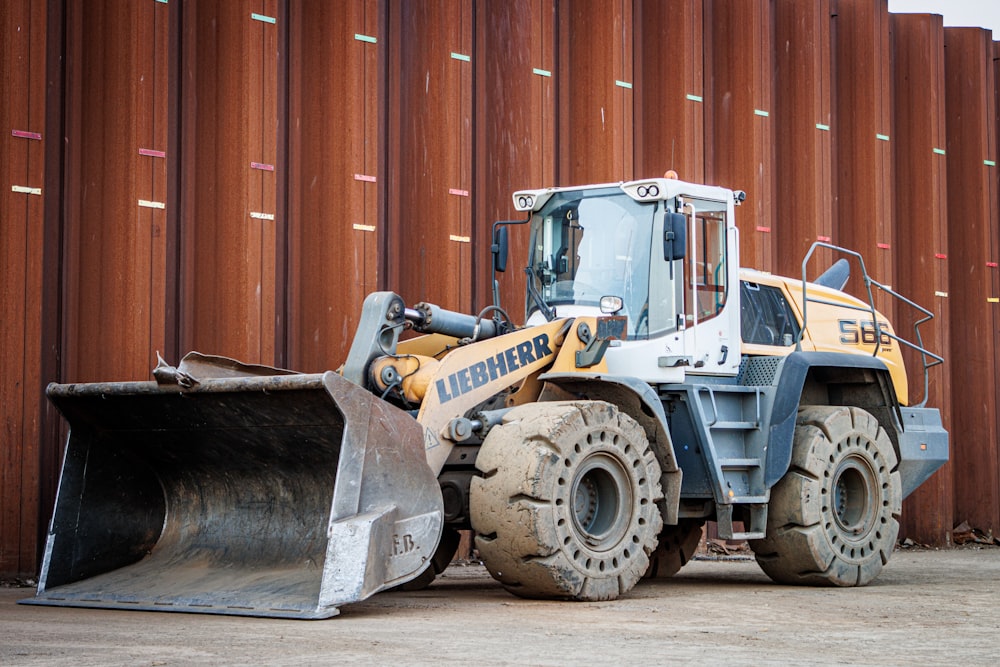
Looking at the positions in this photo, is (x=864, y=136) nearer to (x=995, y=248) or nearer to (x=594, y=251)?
(x=995, y=248)

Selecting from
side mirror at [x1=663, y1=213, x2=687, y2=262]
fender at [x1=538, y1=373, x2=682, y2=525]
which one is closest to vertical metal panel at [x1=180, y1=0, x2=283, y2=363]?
fender at [x1=538, y1=373, x2=682, y2=525]

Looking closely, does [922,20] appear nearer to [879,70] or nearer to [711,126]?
[879,70]

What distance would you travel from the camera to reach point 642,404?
10.6 meters

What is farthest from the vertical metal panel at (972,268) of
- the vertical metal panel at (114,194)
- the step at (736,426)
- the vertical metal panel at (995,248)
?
the vertical metal panel at (114,194)

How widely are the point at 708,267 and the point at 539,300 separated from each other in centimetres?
129

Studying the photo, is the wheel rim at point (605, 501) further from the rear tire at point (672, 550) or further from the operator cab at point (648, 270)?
the rear tire at point (672, 550)

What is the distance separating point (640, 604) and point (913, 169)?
10.6 m

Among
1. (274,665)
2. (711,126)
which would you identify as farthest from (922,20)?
(274,665)

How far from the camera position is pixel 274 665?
6352mm

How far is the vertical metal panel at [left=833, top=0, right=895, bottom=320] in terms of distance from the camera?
58.4 ft

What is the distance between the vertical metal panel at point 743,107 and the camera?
1653cm

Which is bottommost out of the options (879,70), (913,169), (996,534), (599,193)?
(996,534)

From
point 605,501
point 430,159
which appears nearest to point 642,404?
point 605,501

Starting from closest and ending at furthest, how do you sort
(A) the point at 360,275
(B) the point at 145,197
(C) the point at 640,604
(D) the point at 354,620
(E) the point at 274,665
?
(E) the point at 274,665, (D) the point at 354,620, (C) the point at 640,604, (B) the point at 145,197, (A) the point at 360,275
